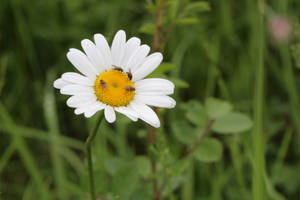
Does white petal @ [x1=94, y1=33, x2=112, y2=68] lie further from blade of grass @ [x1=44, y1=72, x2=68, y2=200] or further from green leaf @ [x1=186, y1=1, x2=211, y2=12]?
blade of grass @ [x1=44, y1=72, x2=68, y2=200]

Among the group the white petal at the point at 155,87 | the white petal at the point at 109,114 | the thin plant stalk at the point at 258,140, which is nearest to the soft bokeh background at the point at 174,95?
the thin plant stalk at the point at 258,140

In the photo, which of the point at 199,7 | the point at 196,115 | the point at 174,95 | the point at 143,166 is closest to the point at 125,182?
the point at 143,166

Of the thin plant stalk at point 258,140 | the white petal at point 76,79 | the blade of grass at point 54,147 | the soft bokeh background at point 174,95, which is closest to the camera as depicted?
the white petal at point 76,79

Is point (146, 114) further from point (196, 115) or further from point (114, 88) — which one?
point (196, 115)

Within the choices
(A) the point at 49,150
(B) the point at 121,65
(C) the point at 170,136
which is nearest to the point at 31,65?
(A) the point at 49,150

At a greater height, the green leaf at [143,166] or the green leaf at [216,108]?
the green leaf at [216,108]

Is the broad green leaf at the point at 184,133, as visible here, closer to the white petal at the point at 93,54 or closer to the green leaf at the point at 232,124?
the green leaf at the point at 232,124
